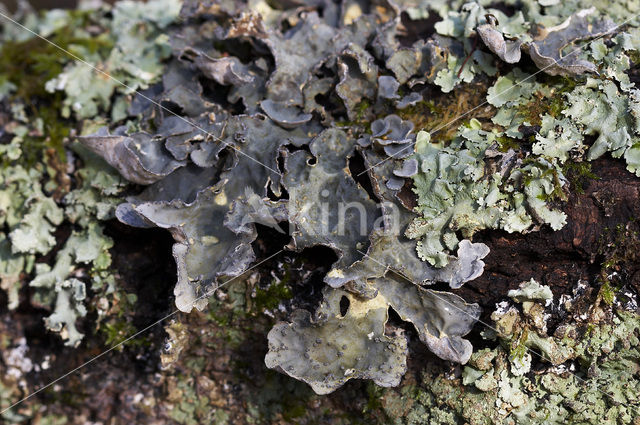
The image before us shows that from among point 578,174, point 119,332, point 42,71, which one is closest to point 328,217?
point 578,174

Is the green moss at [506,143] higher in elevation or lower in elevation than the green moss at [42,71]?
higher

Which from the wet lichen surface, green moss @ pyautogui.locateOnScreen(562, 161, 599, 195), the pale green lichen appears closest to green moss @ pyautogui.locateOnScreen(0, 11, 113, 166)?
the wet lichen surface

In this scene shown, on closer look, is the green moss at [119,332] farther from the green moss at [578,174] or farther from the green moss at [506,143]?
Answer: the green moss at [578,174]

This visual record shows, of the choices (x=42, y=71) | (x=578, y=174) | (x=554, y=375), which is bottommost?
(x=554, y=375)

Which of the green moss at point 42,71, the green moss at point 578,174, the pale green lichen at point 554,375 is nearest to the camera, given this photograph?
the pale green lichen at point 554,375

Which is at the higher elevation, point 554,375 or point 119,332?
point 554,375

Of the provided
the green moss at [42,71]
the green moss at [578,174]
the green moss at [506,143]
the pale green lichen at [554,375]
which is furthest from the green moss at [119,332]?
the green moss at [578,174]

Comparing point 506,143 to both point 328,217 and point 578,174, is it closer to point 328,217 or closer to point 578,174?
point 578,174

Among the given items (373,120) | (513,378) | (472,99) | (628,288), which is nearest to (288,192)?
(373,120)
